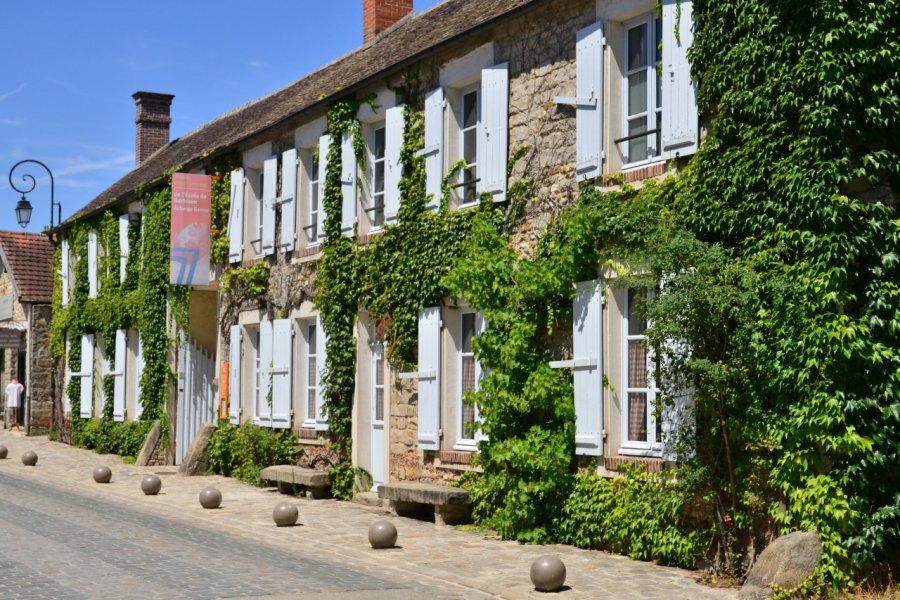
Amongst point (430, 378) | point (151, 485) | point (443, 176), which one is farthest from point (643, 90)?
point (151, 485)

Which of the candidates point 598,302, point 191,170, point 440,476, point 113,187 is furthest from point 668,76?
point 113,187

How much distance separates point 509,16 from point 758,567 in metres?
6.41

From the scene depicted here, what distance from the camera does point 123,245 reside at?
23.2 m

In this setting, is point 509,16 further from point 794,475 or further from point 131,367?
point 131,367

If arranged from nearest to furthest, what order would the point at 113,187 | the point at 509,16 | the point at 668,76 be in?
the point at 668,76, the point at 509,16, the point at 113,187

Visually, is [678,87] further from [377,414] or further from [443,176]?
[377,414]

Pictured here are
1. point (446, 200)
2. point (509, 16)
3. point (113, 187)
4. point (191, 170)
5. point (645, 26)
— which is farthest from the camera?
point (113, 187)

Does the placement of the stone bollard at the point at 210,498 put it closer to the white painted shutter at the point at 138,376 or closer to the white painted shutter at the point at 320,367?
the white painted shutter at the point at 320,367

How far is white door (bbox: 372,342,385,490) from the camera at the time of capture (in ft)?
49.5

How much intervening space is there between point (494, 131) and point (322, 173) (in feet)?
14.4

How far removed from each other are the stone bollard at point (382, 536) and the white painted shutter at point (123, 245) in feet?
45.5

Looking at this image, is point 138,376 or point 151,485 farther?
point 138,376

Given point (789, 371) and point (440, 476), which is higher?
point (789, 371)

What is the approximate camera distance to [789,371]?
337 inches
